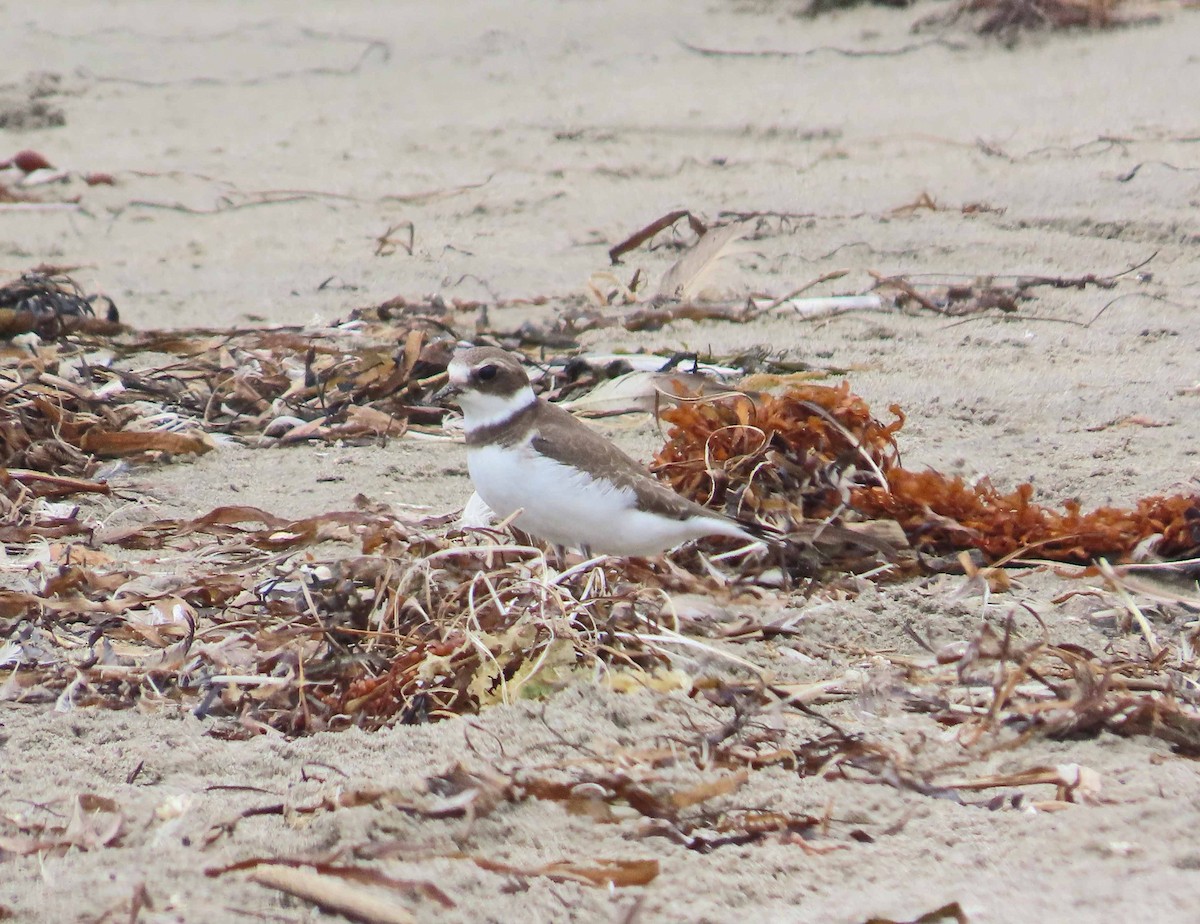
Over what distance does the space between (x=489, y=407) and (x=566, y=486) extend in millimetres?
→ 363

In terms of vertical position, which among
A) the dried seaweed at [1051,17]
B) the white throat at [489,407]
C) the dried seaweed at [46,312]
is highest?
the dried seaweed at [1051,17]

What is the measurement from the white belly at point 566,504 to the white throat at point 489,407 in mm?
123

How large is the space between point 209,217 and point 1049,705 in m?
6.06

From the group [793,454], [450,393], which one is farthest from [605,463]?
[793,454]

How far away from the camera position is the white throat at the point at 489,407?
379 centimetres

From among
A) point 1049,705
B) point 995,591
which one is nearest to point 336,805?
point 1049,705

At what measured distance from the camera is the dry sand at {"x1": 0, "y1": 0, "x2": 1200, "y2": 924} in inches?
92.6

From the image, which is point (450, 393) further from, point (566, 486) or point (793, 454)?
point (793, 454)

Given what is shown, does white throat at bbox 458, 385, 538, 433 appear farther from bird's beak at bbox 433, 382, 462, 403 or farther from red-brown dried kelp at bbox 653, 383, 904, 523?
red-brown dried kelp at bbox 653, 383, 904, 523

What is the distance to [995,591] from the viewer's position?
362cm

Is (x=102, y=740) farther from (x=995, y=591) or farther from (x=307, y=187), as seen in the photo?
(x=307, y=187)

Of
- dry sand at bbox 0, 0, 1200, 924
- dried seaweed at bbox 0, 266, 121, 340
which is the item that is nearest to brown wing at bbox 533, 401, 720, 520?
dry sand at bbox 0, 0, 1200, 924

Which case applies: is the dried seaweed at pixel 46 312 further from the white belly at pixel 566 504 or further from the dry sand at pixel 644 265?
the white belly at pixel 566 504

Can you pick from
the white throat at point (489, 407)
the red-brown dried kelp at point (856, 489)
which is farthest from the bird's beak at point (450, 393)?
the red-brown dried kelp at point (856, 489)
